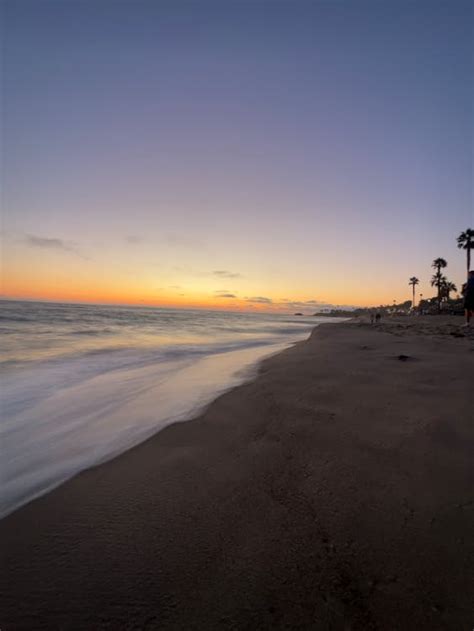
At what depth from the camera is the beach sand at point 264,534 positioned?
3.64 ft

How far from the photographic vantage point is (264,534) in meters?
1.46

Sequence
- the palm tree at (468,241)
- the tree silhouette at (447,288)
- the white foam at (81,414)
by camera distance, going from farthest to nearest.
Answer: the tree silhouette at (447,288) → the palm tree at (468,241) → the white foam at (81,414)

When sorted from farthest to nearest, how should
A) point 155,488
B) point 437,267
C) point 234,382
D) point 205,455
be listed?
point 437,267, point 234,382, point 205,455, point 155,488

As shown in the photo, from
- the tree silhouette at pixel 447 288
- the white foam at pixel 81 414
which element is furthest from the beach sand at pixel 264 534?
the tree silhouette at pixel 447 288

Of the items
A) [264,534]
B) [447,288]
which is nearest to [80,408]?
[264,534]

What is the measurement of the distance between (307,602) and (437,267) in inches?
2884

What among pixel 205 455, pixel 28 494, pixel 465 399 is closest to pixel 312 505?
pixel 205 455

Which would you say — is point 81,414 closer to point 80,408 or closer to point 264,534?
point 80,408

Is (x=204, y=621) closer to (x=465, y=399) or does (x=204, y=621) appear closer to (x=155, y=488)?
(x=155, y=488)

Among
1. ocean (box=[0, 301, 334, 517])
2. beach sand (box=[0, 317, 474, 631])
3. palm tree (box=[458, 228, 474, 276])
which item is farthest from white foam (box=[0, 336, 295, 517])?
palm tree (box=[458, 228, 474, 276])

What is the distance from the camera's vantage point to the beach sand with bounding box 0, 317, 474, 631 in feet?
3.64

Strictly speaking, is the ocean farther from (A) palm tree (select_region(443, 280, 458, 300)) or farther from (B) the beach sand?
(A) palm tree (select_region(443, 280, 458, 300))

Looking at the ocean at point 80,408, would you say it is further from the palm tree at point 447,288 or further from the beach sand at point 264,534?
the palm tree at point 447,288

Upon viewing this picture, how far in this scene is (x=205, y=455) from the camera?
2334 mm
